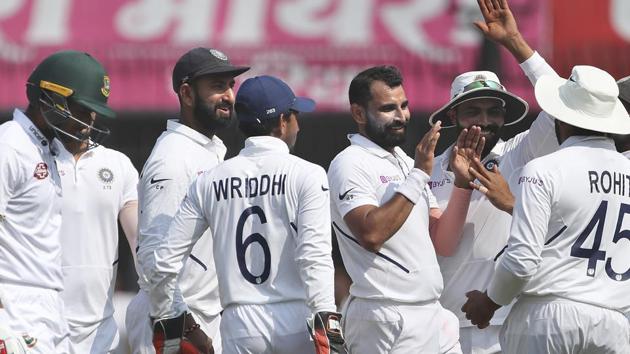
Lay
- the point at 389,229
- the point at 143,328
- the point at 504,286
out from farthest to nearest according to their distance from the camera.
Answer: the point at 143,328
the point at 389,229
the point at 504,286

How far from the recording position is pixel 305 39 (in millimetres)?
14102

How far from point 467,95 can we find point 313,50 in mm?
6418

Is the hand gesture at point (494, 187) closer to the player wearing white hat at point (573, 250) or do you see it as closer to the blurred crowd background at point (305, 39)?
the player wearing white hat at point (573, 250)

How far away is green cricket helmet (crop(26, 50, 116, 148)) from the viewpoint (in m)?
6.81

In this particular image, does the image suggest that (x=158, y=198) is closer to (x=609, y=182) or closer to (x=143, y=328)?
(x=143, y=328)

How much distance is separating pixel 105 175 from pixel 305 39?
6342 millimetres

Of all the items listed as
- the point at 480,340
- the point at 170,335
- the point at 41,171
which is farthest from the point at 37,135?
the point at 480,340

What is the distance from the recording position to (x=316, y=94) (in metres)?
14.0

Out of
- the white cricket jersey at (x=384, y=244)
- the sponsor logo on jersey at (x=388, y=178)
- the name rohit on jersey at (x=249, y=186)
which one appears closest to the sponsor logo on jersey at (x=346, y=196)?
the white cricket jersey at (x=384, y=244)

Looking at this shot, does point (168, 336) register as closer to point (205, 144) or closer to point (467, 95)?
point (205, 144)

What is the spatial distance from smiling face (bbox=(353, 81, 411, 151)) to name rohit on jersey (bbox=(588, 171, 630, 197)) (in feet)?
3.93

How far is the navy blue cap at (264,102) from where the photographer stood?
7.10 metres

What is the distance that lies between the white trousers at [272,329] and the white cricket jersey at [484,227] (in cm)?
130

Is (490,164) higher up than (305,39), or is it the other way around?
(305,39)
